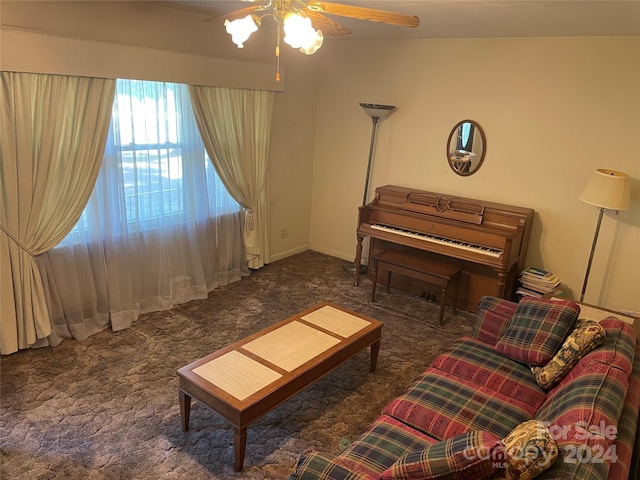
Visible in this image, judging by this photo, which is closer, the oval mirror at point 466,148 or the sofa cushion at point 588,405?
the sofa cushion at point 588,405

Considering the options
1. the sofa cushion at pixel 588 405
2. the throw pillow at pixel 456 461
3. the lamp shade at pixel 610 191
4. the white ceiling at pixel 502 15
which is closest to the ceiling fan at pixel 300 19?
the white ceiling at pixel 502 15

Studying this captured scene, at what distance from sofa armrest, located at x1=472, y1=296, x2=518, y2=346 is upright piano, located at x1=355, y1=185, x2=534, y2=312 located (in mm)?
833

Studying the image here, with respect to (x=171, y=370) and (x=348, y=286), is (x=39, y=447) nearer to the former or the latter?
(x=171, y=370)

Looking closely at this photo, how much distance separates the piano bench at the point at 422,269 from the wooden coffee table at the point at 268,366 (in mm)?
985

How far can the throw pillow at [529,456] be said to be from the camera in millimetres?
1300

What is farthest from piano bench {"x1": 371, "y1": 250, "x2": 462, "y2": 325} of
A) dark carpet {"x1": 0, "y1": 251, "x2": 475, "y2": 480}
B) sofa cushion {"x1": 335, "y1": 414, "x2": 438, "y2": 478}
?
sofa cushion {"x1": 335, "y1": 414, "x2": 438, "y2": 478}

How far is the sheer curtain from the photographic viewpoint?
329 centimetres

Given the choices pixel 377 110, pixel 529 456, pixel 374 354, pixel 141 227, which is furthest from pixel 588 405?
pixel 377 110

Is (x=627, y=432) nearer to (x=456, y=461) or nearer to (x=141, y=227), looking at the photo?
(x=456, y=461)

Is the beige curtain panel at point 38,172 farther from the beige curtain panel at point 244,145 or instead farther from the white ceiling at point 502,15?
the white ceiling at point 502,15

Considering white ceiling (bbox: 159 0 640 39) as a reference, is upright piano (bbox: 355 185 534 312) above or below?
below

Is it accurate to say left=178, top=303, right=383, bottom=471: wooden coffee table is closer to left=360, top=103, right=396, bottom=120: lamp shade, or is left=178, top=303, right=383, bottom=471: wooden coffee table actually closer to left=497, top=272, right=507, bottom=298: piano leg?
left=497, top=272, right=507, bottom=298: piano leg

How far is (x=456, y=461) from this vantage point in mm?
1356

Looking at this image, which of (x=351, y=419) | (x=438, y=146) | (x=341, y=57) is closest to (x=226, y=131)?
(x=341, y=57)
